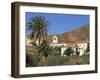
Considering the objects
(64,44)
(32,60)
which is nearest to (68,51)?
(64,44)

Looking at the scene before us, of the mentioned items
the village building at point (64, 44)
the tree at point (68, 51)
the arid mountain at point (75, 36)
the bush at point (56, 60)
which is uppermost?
the arid mountain at point (75, 36)

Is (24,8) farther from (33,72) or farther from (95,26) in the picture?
(95,26)

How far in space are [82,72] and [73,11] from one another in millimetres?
554

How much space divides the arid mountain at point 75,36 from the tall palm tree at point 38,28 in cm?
6

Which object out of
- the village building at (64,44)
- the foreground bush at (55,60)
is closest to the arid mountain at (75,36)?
the village building at (64,44)

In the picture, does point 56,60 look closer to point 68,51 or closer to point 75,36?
point 68,51

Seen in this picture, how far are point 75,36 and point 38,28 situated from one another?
14.3 inches

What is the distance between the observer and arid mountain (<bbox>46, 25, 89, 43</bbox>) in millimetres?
2148

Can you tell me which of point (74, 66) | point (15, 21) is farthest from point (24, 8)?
point (74, 66)

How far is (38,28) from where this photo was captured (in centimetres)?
206

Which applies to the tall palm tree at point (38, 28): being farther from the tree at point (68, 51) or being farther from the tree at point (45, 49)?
the tree at point (68, 51)

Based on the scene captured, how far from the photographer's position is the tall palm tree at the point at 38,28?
2047 mm

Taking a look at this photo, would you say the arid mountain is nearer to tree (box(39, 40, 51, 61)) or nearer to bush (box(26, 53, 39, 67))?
tree (box(39, 40, 51, 61))

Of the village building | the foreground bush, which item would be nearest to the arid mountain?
the village building
